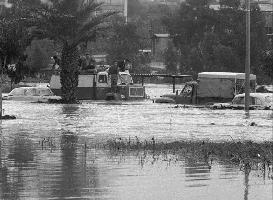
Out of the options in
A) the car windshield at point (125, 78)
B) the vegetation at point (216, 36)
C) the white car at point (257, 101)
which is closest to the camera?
the white car at point (257, 101)

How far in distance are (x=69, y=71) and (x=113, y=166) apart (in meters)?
28.6

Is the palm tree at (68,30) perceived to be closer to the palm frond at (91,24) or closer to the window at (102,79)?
the palm frond at (91,24)

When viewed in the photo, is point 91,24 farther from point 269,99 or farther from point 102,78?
point 269,99

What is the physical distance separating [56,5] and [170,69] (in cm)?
6129

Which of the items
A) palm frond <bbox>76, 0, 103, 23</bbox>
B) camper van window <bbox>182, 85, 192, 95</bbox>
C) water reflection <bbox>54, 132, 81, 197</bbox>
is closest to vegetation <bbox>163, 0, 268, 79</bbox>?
camper van window <bbox>182, 85, 192, 95</bbox>

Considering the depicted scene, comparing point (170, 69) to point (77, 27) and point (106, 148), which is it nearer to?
point (77, 27)

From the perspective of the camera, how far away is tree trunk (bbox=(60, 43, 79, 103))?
43.3 metres

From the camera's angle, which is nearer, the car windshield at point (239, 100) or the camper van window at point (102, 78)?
the car windshield at point (239, 100)

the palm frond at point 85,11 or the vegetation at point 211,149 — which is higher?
the palm frond at point 85,11

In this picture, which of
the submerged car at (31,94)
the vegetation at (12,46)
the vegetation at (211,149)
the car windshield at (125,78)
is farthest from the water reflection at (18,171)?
the car windshield at (125,78)

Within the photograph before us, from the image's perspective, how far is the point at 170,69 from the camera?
10512 centimetres

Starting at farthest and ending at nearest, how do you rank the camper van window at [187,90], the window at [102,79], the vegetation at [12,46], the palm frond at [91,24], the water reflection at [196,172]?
the window at [102,79] → the camper van window at [187,90] → the palm frond at [91,24] → the vegetation at [12,46] → the water reflection at [196,172]

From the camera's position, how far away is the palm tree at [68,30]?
43.2 m

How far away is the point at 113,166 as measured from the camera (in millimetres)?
15359
